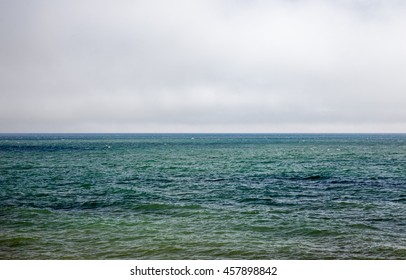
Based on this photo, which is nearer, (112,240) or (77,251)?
(77,251)

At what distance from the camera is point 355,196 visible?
87.7 feet

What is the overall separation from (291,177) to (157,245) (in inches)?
978

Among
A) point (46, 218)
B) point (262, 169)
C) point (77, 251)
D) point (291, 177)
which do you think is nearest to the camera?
point (77, 251)

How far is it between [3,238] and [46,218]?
3963 mm

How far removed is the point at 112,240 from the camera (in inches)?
643

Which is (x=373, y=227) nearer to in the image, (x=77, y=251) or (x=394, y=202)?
(x=394, y=202)

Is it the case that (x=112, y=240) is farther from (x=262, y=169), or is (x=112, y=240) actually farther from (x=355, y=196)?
(x=262, y=169)

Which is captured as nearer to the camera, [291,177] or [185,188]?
[185,188]

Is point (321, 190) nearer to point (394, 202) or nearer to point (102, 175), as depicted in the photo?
point (394, 202)

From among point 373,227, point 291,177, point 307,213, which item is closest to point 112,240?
point 307,213

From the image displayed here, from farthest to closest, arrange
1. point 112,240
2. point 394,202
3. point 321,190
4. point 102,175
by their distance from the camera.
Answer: point 102,175 → point 321,190 → point 394,202 → point 112,240

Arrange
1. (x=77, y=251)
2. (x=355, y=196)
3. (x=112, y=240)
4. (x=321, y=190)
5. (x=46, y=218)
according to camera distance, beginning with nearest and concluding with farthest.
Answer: (x=77, y=251), (x=112, y=240), (x=46, y=218), (x=355, y=196), (x=321, y=190)

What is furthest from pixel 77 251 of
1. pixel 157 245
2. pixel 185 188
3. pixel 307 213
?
pixel 185 188

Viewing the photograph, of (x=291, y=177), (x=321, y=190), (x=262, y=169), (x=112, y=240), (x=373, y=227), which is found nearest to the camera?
(x=112, y=240)
